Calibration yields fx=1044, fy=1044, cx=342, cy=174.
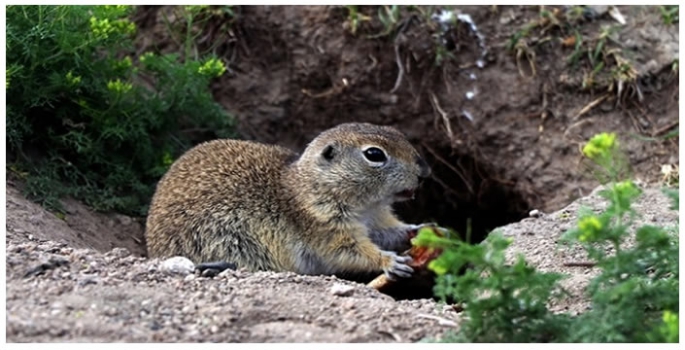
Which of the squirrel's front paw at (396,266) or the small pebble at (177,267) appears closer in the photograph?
the small pebble at (177,267)

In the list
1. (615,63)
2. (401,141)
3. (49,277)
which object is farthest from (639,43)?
(49,277)

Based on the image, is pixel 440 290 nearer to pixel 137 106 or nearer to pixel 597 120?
pixel 137 106

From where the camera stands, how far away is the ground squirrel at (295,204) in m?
5.94

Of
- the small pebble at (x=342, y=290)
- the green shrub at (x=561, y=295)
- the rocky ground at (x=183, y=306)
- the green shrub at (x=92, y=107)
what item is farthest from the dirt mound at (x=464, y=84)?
the green shrub at (x=561, y=295)

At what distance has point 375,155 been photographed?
20.1 feet

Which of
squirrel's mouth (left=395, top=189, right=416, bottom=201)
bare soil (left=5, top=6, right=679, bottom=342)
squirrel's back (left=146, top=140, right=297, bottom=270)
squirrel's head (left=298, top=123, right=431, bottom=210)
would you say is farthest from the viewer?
bare soil (left=5, top=6, right=679, bottom=342)

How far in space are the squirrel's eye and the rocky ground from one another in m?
1.37

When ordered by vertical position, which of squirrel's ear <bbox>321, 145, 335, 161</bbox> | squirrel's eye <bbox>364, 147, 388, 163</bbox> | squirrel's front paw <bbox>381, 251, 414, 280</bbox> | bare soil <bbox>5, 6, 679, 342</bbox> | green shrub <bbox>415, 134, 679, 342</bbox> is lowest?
squirrel's front paw <bbox>381, 251, 414, 280</bbox>

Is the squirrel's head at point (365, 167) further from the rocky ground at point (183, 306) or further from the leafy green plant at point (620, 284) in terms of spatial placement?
the leafy green plant at point (620, 284)

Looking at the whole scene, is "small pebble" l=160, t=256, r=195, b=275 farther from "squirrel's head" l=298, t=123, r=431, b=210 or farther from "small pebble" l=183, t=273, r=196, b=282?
"squirrel's head" l=298, t=123, r=431, b=210

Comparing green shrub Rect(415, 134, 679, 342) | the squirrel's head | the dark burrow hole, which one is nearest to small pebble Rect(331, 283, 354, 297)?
green shrub Rect(415, 134, 679, 342)

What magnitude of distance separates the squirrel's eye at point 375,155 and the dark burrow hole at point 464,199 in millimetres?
2303

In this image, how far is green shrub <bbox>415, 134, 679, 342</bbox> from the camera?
3533 millimetres
